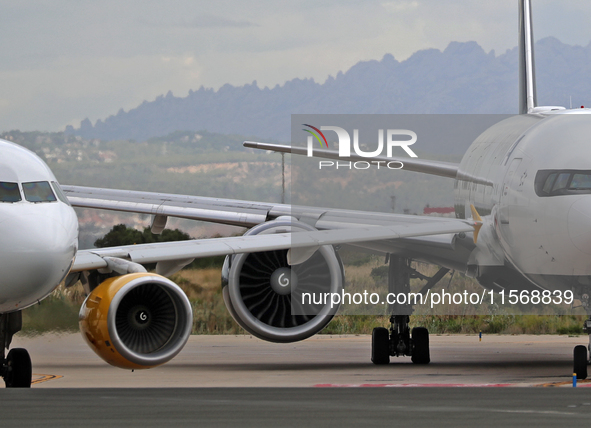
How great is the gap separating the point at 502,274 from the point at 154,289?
4675 millimetres

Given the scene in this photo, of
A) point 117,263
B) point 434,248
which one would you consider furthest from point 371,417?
point 434,248

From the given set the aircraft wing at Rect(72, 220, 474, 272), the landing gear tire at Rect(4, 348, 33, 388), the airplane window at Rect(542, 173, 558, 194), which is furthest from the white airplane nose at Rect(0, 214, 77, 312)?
the airplane window at Rect(542, 173, 558, 194)

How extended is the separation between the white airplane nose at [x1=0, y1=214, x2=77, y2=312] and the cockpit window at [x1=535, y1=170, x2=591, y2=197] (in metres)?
4.93

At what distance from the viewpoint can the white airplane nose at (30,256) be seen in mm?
8117

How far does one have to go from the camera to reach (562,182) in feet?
33.1

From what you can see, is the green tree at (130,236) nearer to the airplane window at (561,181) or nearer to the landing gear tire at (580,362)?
the landing gear tire at (580,362)

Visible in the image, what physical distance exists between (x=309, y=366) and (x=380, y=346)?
1.18m

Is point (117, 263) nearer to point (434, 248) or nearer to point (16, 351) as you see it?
point (16, 351)

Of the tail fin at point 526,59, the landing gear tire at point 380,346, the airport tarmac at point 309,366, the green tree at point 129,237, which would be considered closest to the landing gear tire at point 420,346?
the airport tarmac at point 309,366

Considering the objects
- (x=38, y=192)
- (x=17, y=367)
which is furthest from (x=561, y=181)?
(x=17, y=367)

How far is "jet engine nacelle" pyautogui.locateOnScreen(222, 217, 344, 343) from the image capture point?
12078mm

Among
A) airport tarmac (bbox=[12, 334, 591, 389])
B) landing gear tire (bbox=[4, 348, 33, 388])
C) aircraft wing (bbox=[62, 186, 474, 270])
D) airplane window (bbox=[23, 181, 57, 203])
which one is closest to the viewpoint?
airplane window (bbox=[23, 181, 57, 203])

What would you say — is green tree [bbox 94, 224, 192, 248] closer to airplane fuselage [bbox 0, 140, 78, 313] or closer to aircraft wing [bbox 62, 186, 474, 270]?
aircraft wing [bbox 62, 186, 474, 270]

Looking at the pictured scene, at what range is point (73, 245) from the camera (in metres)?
8.81
